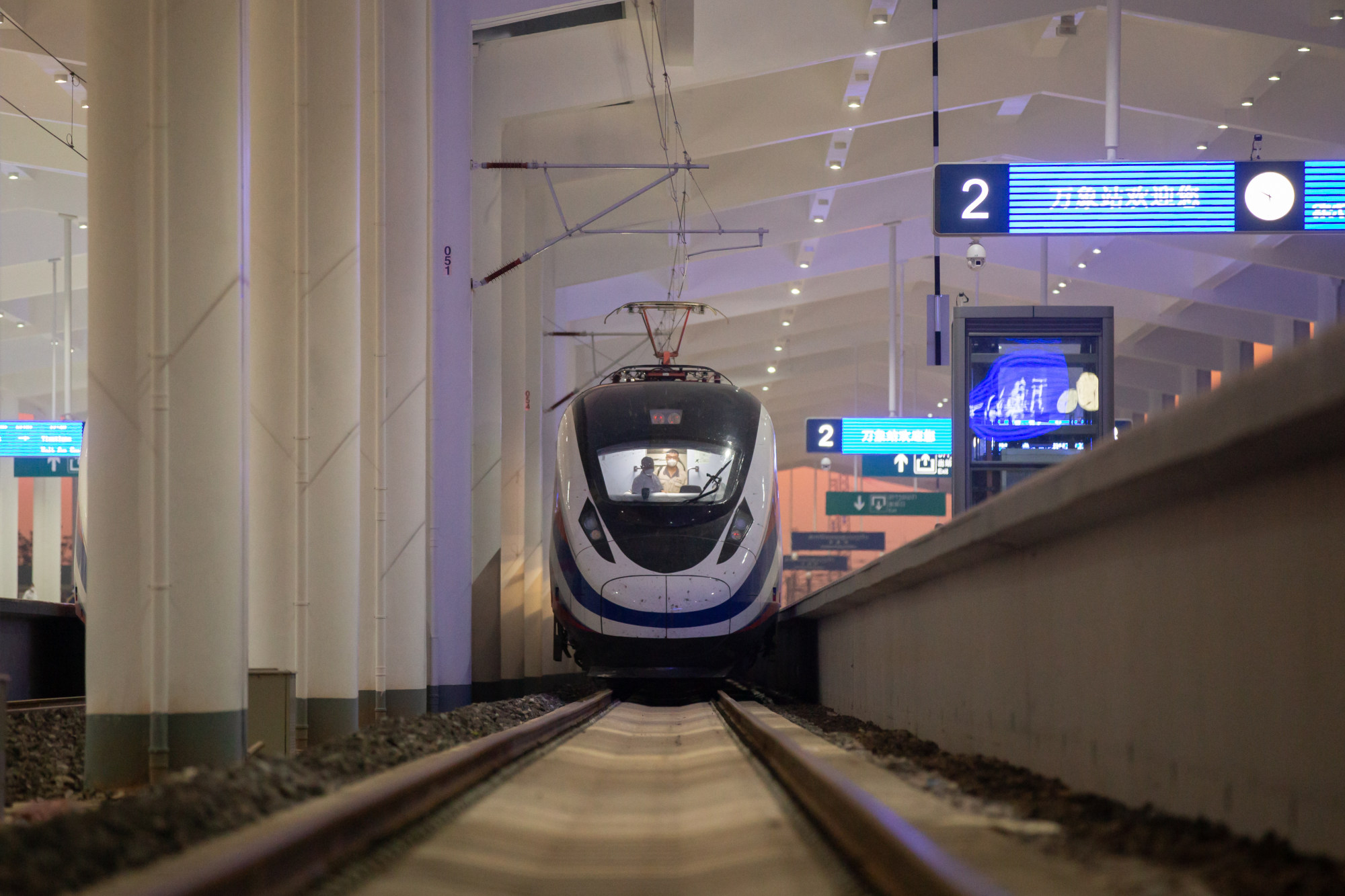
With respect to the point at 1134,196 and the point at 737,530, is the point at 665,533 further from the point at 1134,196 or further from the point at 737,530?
the point at 1134,196

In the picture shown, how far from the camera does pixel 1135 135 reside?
902 inches

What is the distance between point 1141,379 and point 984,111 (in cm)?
1936

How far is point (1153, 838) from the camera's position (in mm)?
3725

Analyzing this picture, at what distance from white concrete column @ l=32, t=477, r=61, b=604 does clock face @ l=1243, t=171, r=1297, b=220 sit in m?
29.9

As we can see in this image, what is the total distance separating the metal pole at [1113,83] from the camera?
12.9 metres

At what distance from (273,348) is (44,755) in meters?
3.41

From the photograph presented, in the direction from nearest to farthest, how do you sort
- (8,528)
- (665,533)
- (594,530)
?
(665,533) → (594,530) → (8,528)

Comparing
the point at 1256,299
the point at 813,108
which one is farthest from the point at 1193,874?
the point at 1256,299

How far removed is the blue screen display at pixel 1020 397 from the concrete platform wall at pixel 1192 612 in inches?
243

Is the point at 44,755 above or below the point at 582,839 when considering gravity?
below

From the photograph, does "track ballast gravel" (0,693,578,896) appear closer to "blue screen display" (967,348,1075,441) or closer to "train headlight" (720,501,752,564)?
"train headlight" (720,501,752,564)

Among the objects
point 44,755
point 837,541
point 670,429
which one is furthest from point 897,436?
point 44,755

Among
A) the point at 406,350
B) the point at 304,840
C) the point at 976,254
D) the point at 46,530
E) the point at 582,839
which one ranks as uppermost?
the point at 976,254

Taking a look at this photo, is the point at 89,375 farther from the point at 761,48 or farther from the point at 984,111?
the point at 984,111
